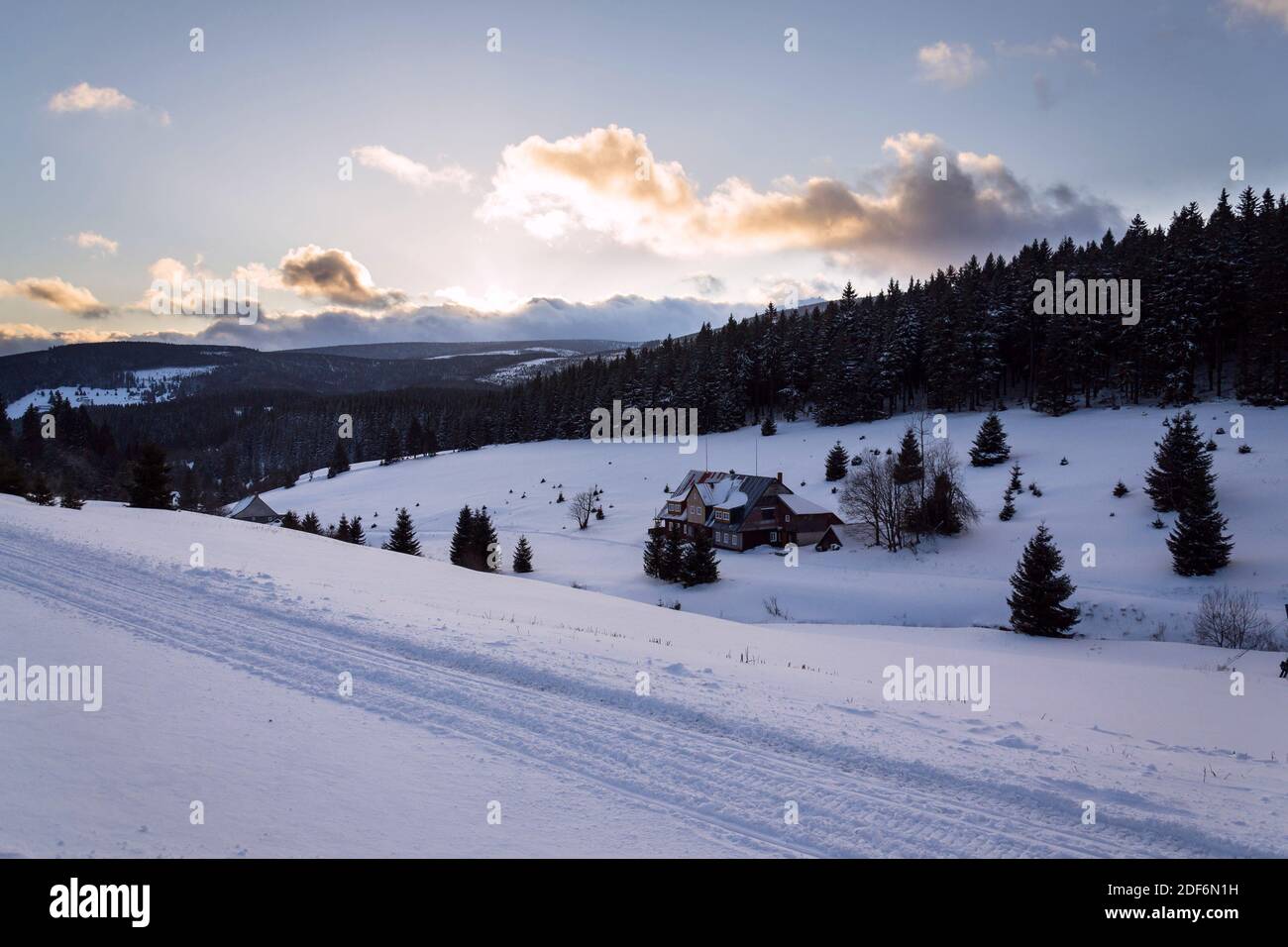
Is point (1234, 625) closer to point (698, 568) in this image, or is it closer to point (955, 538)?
point (955, 538)

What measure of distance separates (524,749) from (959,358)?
243ft

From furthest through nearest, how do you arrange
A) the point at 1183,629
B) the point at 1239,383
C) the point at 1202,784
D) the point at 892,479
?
1. the point at 1239,383
2. the point at 892,479
3. the point at 1183,629
4. the point at 1202,784

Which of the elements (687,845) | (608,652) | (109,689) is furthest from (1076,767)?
(109,689)

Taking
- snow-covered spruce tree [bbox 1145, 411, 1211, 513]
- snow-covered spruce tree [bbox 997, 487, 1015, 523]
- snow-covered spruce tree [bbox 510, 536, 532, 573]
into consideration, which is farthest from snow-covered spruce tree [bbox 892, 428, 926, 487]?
snow-covered spruce tree [bbox 510, 536, 532, 573]

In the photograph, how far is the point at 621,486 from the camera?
6656 centimetres

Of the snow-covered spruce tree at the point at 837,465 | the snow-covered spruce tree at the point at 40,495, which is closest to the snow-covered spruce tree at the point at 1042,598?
the snow-covered spruce tree at the point at 837,465

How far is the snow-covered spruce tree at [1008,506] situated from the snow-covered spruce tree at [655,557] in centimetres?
2301

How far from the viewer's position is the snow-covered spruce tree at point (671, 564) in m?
38.9

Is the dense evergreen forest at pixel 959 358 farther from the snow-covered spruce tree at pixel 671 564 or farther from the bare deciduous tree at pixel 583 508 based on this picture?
the snow-covered spruce tree at pixel 671 564

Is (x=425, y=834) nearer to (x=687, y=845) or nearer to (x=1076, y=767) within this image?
(x=687, y=845)

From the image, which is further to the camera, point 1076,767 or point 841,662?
point 841,662

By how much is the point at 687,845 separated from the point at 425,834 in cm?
228

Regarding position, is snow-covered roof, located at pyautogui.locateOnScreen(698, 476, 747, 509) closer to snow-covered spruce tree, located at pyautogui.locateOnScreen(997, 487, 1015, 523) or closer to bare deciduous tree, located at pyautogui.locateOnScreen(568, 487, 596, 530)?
bare deciduous tree, located at pyautogui.locateOnScreen(568, 487, 596, 530)
